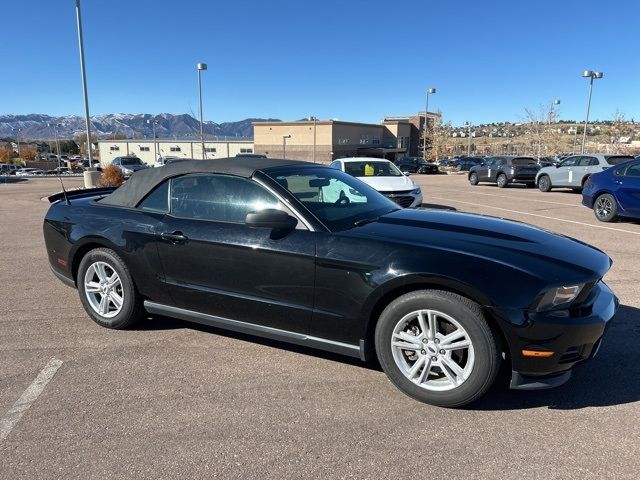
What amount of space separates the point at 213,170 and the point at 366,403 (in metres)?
2.16

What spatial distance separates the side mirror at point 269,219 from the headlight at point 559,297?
5.50ft

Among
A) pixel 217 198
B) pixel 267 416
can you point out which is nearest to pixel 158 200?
pixel 217 198

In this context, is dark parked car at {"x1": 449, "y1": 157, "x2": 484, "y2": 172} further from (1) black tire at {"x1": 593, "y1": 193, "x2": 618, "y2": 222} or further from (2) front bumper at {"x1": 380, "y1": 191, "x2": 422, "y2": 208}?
(2) front bumper at {"x1": 380, "y1": 191, "x2": 422, "y2": 208}

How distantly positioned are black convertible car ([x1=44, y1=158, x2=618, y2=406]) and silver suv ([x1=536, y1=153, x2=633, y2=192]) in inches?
605

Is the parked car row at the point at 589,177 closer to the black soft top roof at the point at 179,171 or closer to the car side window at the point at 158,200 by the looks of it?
the black soft top roof at the point at 179,171

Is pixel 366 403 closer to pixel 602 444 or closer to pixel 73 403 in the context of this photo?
pixel 602 444

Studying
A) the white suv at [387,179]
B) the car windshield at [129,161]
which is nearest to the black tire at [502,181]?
the white suv at [387,179]

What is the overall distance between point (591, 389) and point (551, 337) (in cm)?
82

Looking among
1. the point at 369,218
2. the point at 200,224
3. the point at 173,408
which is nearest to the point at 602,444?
the point at 369,218

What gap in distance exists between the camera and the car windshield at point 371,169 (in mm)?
11344

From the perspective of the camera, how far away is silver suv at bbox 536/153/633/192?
16.5 meters

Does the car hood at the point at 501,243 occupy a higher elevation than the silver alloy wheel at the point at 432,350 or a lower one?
higher

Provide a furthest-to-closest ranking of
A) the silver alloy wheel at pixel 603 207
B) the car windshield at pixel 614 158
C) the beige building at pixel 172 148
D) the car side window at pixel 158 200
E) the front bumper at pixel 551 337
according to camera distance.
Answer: the beige building at pixel 172 148 → the car windshield at pixel 614 158 → the silver alloy wheel at pixel 603 207 → the car side window at pixel 158 200 → the front bumper at pixel 551 337

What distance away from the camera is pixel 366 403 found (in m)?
3.06
